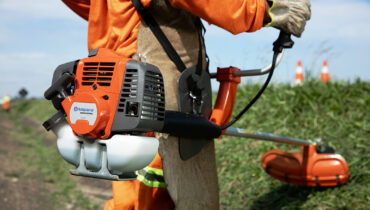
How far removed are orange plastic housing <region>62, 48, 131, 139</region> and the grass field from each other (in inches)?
91.4

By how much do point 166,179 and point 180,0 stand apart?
818 mm

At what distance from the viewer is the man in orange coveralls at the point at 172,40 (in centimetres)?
175

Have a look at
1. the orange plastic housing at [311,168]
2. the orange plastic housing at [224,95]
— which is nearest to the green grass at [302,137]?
the orange plastic housing at [311,168]

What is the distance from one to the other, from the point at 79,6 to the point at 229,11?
104cm

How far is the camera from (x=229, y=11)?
1.70 metres

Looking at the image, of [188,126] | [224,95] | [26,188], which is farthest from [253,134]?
[26,188]

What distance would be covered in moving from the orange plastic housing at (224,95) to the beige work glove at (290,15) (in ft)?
1.18

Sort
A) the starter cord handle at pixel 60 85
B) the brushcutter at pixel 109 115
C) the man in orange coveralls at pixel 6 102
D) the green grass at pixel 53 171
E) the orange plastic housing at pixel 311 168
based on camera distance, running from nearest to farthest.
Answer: the brushcutter at pixel 109 115 → the starter cord handle at pixel 60 85 → the orange plastic housing at pixel 311 168 → the green grass at pixel 53 171 → the man in orange coveralls at pixel 6 102

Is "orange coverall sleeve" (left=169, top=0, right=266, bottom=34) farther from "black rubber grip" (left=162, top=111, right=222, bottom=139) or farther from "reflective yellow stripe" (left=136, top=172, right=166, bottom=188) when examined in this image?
"reflective yellow stripe" (left=136, top=172, right=166, bottom=188)

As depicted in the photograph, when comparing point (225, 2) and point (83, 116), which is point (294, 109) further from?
point (83, 116)

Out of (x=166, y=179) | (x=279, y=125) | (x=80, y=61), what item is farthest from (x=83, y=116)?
(x=279, y=125)

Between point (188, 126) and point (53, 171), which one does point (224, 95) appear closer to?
point (188, 126)

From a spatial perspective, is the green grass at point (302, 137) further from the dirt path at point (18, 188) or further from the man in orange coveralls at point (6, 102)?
the man in orange coveralls at point (6, 102)

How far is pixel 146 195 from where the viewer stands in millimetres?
1893
